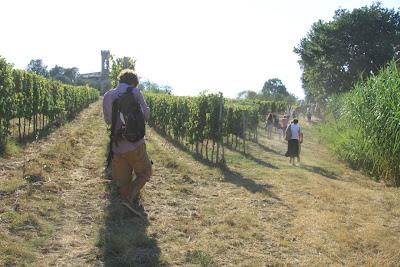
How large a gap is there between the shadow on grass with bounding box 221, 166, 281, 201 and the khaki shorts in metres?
3.19

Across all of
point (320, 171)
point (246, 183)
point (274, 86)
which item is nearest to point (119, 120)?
point (246, 183)

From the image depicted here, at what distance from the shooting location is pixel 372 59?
39.4 m

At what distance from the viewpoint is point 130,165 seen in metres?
5.87

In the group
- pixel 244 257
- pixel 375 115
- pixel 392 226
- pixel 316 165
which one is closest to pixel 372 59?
pixel 316 165

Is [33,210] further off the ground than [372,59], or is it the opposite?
[372,59]

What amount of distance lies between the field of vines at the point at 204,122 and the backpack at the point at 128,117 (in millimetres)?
6725

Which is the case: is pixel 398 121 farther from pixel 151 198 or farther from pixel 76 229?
pixel 76 229

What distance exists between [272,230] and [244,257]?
120 centimetres

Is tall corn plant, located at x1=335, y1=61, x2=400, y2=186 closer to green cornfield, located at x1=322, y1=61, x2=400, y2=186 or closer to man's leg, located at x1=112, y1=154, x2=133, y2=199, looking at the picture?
green cornfield, located at x1=322, y1=61, x2=400, y2=186

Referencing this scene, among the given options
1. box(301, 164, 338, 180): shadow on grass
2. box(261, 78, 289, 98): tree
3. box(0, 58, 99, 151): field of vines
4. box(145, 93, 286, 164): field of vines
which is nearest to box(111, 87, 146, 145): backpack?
box(0, 58, 99, 151): field of vines

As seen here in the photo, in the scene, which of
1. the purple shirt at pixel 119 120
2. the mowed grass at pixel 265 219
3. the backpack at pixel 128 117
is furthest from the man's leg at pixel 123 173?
the mowed grass at pixel 265 219

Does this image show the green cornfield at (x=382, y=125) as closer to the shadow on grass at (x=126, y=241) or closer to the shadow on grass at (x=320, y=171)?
the shadow on grass at (x=320, y=171)

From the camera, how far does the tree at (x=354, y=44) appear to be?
1538 inches

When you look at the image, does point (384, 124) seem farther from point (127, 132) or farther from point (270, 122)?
point (270, 122)
